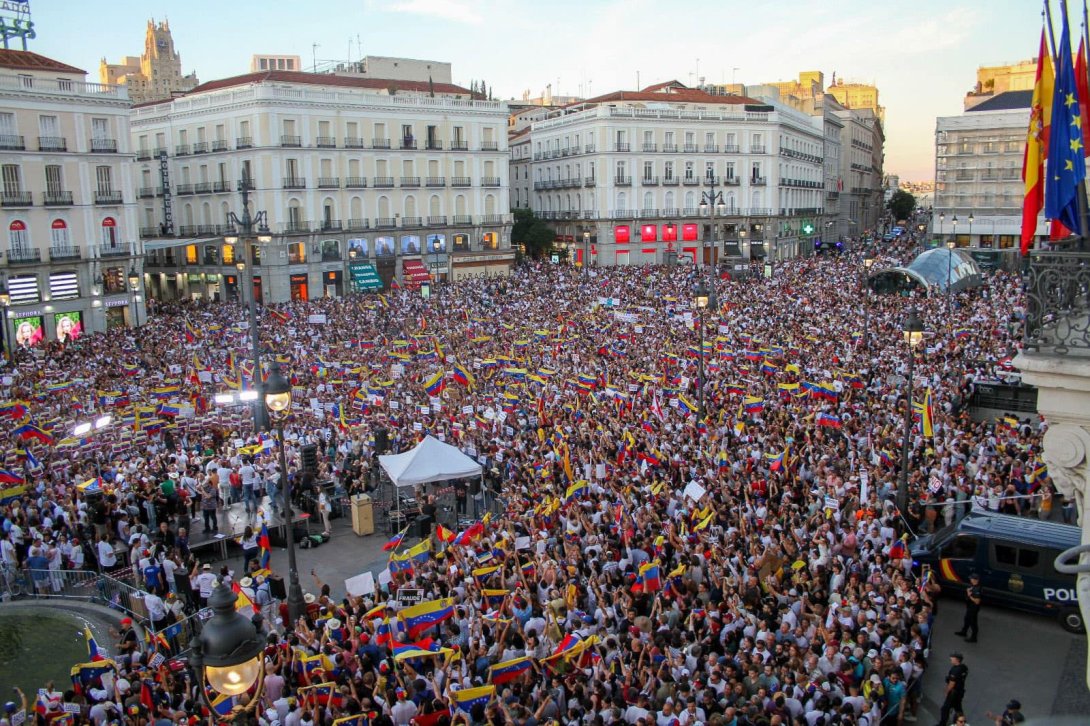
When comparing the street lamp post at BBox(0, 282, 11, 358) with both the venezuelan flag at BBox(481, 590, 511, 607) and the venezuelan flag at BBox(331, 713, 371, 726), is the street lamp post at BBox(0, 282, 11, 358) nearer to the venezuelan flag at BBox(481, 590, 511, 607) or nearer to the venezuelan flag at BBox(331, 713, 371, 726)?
the venezuelan flag at BBox(481, 590, 511, 607)

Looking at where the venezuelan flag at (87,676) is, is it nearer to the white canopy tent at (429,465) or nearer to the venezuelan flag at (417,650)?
the venezuelan flag at (417,650)

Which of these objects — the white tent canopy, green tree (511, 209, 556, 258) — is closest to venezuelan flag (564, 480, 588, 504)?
the white tent canopy

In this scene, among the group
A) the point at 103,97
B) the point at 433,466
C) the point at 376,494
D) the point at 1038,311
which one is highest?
the point at 103,97

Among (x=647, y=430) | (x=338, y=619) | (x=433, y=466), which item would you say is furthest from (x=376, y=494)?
(x=338, y=619)

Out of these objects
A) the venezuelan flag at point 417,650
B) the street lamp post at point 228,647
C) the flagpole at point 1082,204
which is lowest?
the venezuelan flag at point 417,650

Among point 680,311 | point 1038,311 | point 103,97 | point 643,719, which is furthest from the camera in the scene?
point 103,97

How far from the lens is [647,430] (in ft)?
65.9

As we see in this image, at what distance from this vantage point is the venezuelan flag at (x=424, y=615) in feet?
38.5

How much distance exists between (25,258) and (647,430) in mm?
35822

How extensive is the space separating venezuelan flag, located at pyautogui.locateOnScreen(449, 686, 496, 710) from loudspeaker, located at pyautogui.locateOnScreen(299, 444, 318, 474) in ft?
35.5

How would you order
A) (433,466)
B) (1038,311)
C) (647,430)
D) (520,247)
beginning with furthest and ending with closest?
1. (520,247)
2. (647,430)
3. (433,466)
4. (1038,311)

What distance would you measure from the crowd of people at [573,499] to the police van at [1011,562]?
1076 millimetres

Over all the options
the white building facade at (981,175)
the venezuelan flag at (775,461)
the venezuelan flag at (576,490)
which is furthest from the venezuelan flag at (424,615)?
the white building facade at (981,175)

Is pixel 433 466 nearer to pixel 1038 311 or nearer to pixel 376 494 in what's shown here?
pixel 376 494
